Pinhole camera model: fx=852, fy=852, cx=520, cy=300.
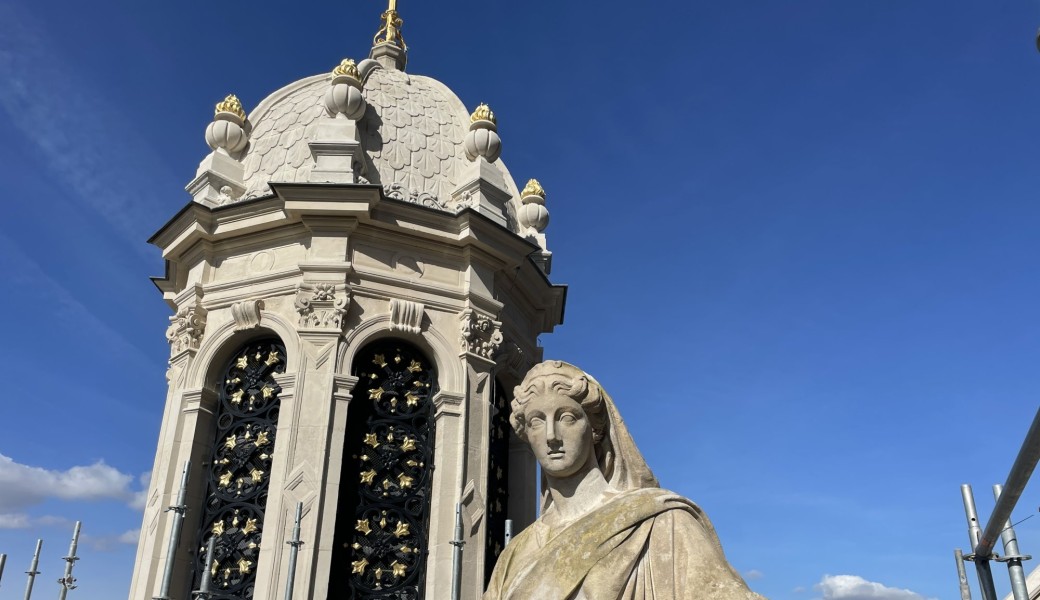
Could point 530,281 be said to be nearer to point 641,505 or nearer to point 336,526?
point 336,526

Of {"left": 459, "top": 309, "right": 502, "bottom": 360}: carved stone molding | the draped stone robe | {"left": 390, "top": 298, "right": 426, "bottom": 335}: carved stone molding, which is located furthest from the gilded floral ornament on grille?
the draped stone robe

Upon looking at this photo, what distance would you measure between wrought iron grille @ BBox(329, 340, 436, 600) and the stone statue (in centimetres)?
1048

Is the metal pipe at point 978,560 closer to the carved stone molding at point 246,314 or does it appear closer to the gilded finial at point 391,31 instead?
the carved stone molding at point 246,314

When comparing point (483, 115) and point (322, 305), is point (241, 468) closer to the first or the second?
point (322, 305)

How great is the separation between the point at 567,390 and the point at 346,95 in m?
13.9

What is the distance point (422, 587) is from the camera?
14.1 m

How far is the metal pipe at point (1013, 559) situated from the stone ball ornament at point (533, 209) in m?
11.7

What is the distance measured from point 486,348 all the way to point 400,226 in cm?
280

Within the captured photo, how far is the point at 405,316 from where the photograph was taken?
15.6 m

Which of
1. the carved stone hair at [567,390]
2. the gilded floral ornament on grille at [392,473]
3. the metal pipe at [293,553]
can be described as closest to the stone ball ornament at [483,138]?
the gilded floral ornament on grille at [392,473]

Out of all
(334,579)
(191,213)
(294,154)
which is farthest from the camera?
(294,154)

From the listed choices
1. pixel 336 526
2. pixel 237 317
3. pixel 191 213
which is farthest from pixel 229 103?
pixel 336 526

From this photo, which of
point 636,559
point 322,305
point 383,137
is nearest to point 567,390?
point 636,559

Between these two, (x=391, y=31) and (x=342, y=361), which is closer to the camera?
(x=342, y=361)
